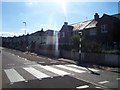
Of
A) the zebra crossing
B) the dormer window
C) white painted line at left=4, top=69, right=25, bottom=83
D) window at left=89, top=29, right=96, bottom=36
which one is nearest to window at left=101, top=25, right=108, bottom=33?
the dormer window

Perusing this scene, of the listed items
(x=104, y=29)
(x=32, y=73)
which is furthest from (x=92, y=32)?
(x=32, y=73)

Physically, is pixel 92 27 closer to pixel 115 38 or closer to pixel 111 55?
pixel 115 38

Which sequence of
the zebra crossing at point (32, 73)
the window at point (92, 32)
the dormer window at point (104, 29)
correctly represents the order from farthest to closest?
the window at point (92, 32) → the dormer window at point (104, 29) → the zebra crossing at point (32, 73)

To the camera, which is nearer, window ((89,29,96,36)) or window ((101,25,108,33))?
window ((101,25,108,33))

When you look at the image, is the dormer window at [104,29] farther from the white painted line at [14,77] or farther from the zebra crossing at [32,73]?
the white painted line at [14,77]

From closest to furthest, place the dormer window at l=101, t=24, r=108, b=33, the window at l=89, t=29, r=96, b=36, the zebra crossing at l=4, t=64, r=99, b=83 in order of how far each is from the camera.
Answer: the zebra crossing at l=4, t=64, r=99, b=83 → the dormer window at l=101, t=24, r=108, b=33 → the window at l=89, t=29, r=96, b=36

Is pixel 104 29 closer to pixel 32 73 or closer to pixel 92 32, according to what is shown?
pixel 92 32

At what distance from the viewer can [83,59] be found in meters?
28.3

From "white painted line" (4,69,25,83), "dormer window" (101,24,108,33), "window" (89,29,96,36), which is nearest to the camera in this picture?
"white painted line" (4,69,25,83)

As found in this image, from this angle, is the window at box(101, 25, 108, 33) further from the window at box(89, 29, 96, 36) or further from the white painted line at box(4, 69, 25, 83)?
the white painted line at box(4, 69, 25, 83)

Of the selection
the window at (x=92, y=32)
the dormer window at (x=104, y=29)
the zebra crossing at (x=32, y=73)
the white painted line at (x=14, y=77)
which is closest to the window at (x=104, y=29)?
the dormer window at (x=104, y=29)

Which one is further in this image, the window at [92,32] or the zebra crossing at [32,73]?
the window at [92,32]

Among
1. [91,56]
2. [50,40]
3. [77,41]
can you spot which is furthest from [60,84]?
[50,40]

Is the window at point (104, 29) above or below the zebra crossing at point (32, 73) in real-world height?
above
